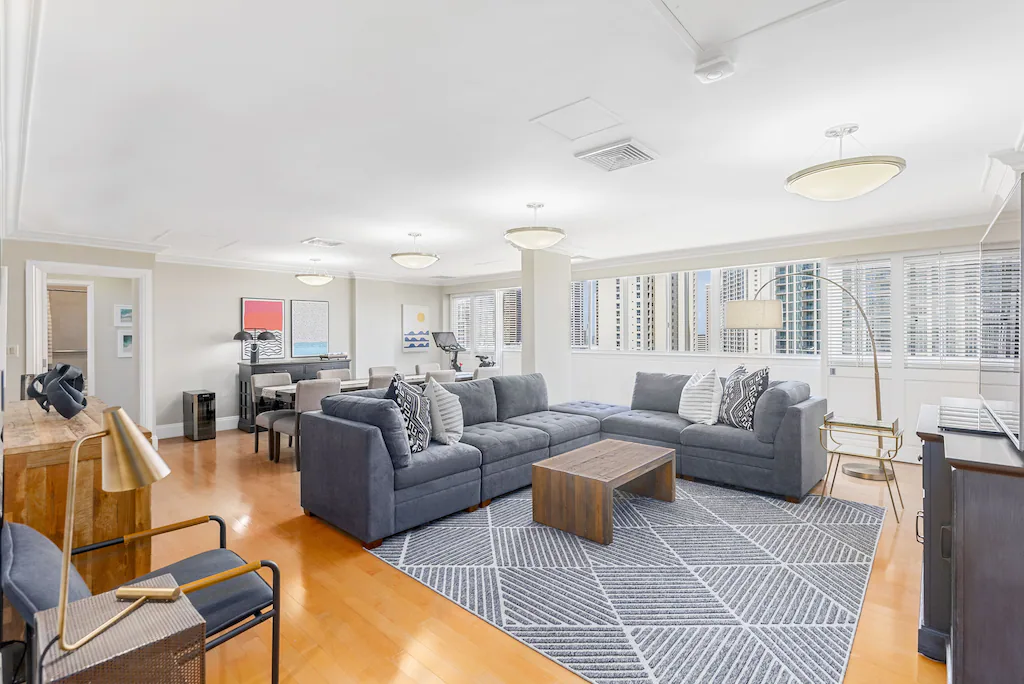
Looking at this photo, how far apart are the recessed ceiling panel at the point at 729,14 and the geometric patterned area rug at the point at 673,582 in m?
2.42

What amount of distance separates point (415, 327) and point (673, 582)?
7.50m

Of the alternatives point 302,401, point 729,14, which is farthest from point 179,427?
point 729,14

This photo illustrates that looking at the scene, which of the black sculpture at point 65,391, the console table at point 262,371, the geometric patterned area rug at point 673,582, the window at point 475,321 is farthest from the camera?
the window at point 475,321

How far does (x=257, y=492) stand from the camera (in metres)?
4.21

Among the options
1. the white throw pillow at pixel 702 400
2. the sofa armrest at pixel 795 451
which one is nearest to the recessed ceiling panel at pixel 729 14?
the sofa armrest at pixel 795 451

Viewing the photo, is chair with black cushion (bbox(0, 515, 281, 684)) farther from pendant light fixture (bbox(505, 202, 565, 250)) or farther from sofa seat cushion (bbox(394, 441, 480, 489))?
pendant light fixture (bbox(505, 202, 565, 250))

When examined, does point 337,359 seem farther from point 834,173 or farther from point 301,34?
point 834,173

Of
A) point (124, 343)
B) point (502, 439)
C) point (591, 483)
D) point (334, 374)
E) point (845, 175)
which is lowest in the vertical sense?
point (591, 483)

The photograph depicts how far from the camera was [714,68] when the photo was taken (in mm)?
2004

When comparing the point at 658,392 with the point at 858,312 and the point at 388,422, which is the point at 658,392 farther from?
the point at 388,422

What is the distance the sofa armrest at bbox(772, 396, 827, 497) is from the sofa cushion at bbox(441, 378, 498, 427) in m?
2.38

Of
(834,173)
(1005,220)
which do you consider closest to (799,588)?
(1005,220)

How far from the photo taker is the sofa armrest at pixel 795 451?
3.85 meters

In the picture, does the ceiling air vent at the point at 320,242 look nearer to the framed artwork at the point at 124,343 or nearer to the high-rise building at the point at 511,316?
the framed artwork at the point at 124,343
